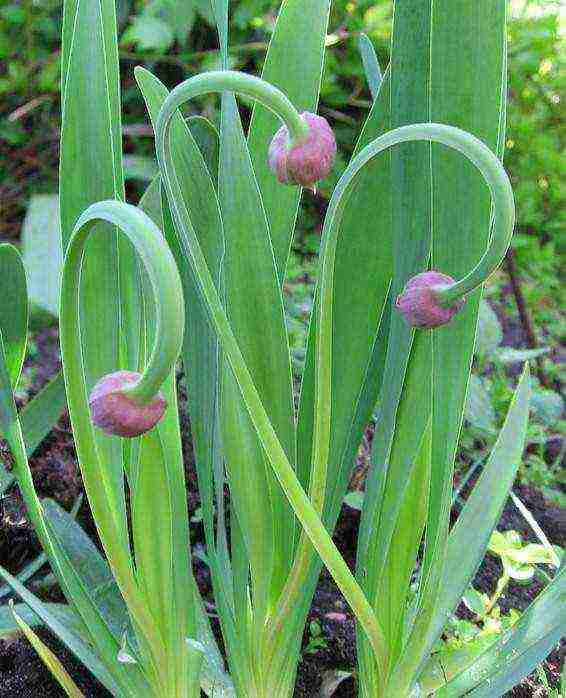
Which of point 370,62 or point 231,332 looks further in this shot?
point 370,62

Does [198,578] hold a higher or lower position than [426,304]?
lower

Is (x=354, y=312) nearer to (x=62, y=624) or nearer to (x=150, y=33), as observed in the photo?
(x=62, y=624)

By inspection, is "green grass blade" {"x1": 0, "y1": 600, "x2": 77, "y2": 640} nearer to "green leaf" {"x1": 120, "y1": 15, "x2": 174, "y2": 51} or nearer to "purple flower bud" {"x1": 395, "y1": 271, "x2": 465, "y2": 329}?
"purple flower bud" {"x1": 395, "y1": 271, "x2": 465, "y2": 329}

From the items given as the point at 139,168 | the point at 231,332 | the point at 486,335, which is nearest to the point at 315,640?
the point at 231,332

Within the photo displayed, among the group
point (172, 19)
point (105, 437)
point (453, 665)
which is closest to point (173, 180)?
point (105, 437)

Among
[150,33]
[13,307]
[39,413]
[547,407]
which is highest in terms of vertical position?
[150,33]

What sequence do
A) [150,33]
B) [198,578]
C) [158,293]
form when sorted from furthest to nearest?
[150,33] → [198,578] → [158,293]
